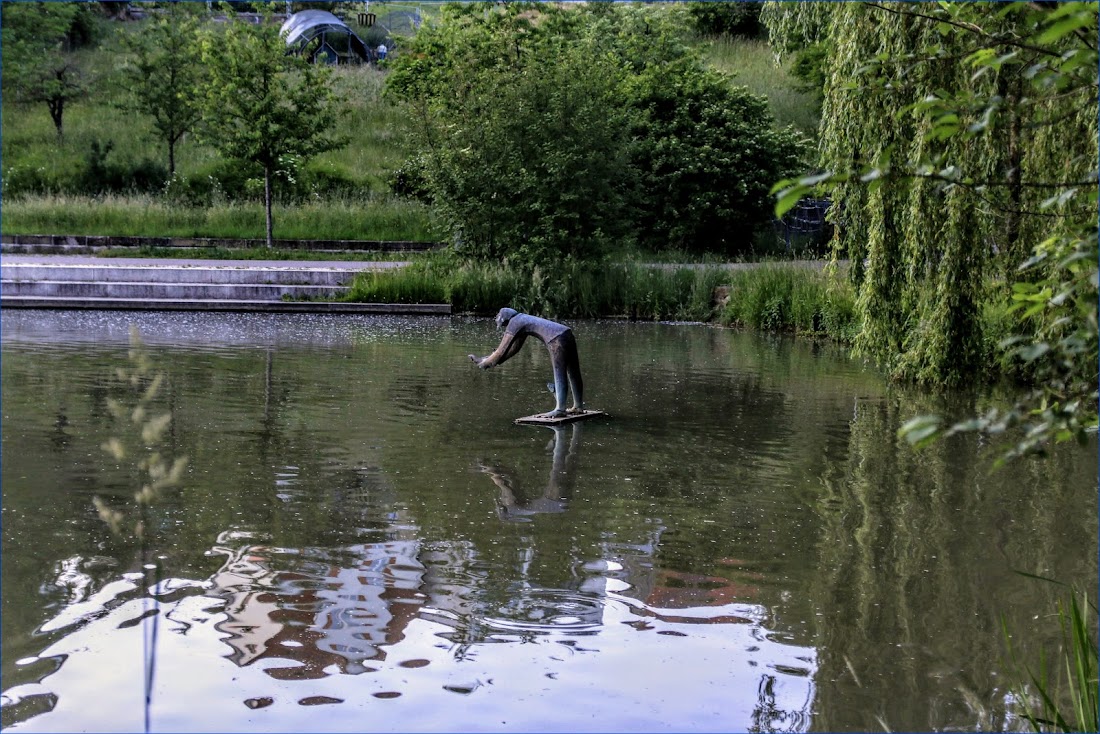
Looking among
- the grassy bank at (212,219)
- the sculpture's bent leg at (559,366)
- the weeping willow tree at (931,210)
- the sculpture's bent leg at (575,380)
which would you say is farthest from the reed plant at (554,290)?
the sculpture's bent leg at (559,366)

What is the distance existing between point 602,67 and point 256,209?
33.6 ft

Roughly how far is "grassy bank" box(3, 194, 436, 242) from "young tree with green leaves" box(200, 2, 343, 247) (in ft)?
10.8

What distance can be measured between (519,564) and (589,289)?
617 inches

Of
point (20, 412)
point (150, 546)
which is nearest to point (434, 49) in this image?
point (20, 412)

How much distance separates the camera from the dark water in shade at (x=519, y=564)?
508cm

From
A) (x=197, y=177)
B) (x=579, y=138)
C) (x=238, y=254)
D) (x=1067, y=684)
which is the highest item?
(x=579, y=138)

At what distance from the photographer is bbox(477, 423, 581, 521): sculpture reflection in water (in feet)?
27.1

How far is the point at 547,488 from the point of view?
8953 millimetres

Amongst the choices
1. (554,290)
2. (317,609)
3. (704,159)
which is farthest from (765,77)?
(317,609)

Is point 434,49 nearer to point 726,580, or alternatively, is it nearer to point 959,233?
point 959,233

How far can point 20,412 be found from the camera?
36.5 ft

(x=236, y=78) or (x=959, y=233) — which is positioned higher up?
(x=236, y=78)

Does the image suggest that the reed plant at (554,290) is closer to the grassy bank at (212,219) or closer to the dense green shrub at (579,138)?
the dense green shrub at (579,138)

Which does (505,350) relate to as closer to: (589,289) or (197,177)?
(589,289)
